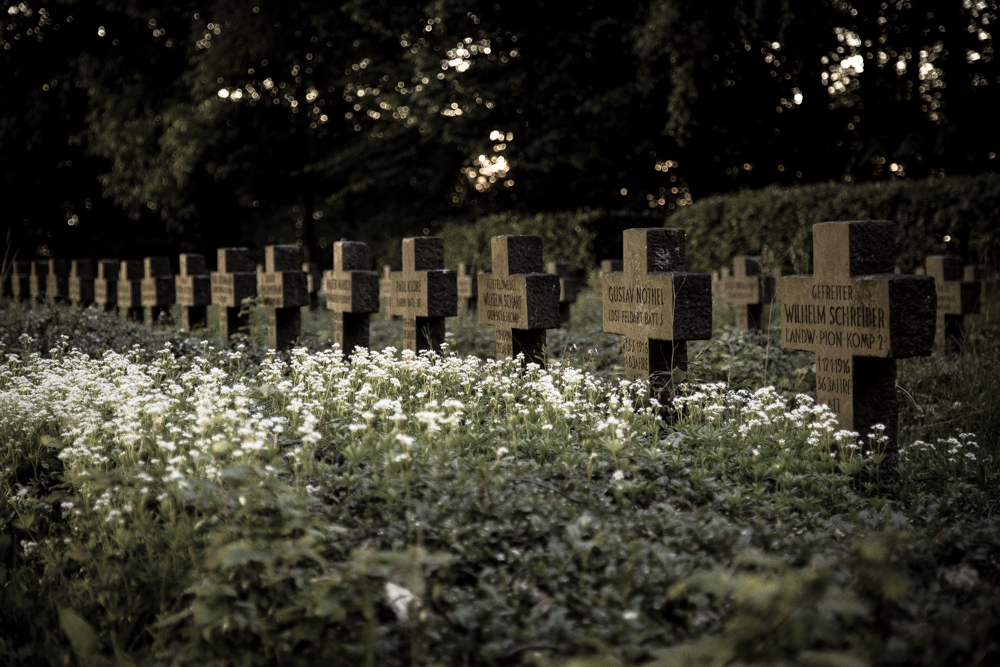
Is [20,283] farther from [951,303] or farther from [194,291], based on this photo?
[951,303]

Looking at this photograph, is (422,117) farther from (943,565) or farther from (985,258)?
(943,565)

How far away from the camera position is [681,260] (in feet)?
19.9

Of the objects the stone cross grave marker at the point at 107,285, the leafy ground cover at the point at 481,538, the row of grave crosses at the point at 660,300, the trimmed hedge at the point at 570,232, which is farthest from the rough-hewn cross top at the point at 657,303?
the trimmed hedge at the point at 570,232

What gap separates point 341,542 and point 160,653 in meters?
0.73

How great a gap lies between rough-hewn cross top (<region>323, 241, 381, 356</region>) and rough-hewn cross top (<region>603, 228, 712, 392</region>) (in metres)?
2.57

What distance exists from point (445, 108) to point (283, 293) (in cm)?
1357

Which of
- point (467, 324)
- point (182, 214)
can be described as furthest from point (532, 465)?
point (182, 214)

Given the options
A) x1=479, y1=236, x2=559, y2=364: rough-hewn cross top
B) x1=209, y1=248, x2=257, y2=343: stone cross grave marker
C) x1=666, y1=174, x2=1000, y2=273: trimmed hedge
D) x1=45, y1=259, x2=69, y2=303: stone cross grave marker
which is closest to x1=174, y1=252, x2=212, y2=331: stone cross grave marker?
x1=209, y1=248, x2=257, y2=343: stone cross grave marker

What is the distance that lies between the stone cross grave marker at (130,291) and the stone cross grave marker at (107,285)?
0.56 metres

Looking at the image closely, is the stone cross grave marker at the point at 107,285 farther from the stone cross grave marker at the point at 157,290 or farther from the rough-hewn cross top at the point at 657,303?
the rough-hewn cross top at the point at 657,303

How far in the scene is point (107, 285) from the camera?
1283 centimetres

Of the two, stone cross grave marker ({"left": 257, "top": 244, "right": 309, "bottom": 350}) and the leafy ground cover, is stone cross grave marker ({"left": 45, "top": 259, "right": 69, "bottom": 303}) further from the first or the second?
the leafy ground cover

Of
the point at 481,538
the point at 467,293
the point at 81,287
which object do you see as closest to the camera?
the point at 481,538

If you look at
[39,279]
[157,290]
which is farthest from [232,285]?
[39,279]
